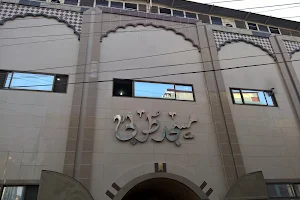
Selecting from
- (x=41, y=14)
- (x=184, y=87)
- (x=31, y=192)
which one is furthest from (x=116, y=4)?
(x=31, y=192)

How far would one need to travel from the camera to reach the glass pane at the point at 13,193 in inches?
264

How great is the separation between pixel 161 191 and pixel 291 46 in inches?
414

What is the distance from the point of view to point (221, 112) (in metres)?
9.48

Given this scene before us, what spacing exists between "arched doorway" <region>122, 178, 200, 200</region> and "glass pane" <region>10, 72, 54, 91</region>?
16.4 feet

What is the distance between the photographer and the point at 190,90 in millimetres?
9938

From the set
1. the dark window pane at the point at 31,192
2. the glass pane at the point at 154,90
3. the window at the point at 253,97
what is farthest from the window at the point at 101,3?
the dark window pane at the point at 31,192

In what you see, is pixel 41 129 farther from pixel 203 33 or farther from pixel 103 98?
pixel 203 33

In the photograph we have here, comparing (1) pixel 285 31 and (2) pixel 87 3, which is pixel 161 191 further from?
(1) pixel 285 31

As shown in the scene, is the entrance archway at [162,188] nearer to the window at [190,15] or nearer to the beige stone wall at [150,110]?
the beige stone wall at [150,110]

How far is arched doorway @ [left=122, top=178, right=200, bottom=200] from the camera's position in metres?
8.04

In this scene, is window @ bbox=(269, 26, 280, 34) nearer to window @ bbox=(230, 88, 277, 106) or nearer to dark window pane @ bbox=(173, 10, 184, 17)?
window @ bbox=(230, 88, 277, 106)

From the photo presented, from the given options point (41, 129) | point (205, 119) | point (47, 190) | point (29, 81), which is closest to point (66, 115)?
point (41, 129)

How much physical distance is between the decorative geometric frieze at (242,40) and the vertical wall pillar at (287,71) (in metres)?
0.35

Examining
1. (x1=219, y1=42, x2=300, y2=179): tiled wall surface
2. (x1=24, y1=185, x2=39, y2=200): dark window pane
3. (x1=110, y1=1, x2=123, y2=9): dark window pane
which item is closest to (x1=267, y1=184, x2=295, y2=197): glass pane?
(x1=219, y1=42, x2=300, y2=179): tiled wall surface
